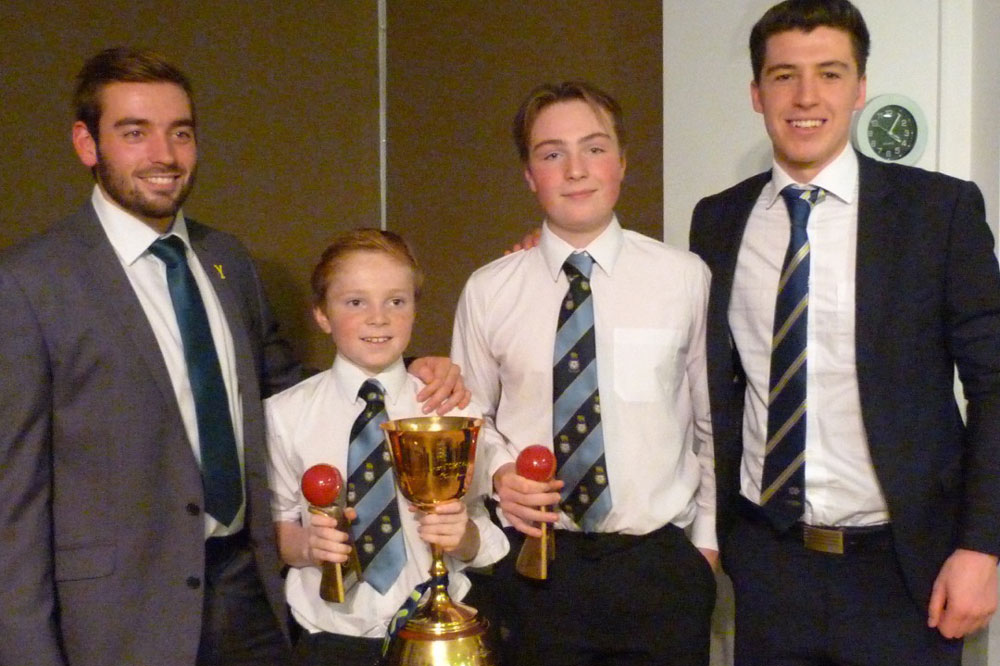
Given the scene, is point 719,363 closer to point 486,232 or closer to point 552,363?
point 552,363

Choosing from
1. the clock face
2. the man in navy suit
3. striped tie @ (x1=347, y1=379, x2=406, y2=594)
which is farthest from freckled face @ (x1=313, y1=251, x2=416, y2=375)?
the clock face

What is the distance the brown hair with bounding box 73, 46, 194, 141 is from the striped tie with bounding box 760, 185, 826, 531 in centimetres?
136

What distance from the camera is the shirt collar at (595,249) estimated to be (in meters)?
2.19

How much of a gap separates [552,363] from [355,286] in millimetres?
461

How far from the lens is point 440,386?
6.89 ft

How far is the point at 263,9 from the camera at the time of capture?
3.21 meters

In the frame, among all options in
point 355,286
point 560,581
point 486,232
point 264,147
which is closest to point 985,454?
point 560,581

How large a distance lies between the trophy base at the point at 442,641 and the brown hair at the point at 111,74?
1.17m

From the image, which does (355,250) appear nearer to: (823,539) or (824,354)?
(824,354)

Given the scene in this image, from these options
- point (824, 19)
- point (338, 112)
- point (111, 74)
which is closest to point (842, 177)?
point (824, 19)

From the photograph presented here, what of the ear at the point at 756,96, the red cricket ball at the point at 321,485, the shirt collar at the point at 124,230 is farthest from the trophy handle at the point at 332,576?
the ear at the point at 756,96

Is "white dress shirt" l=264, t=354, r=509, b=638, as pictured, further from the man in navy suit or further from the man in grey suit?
the man in navy suit

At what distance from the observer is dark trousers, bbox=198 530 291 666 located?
2.00 metres

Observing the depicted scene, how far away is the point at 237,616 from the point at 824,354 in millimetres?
1329
